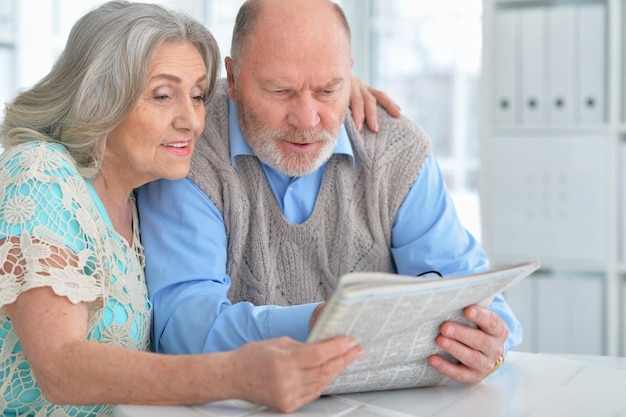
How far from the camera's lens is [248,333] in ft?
4.17

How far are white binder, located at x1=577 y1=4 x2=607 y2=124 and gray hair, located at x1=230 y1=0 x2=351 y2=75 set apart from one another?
1.34 m

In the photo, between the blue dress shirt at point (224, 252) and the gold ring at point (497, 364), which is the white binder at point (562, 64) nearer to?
the blue dress shirt at point (224, 252)

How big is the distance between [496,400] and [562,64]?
6.03 feet

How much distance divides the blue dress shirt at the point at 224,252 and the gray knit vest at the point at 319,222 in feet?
0.09

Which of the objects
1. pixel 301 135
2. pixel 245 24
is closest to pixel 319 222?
pixel 301 135

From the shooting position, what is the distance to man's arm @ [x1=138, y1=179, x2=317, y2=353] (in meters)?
1.27

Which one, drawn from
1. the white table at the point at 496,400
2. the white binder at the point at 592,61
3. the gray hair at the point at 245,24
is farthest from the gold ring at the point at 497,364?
the white binder at the point at 592,61

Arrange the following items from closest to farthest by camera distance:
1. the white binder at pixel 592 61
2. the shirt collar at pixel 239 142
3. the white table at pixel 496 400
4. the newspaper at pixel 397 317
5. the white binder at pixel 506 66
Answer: the newspaper at pixel 397 317
the white table at pixel 496 400
the shirt collar at pixel 239 142
the white binder at pixel 592 61
the white binder at pixel 506 66

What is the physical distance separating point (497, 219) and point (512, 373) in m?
1.57

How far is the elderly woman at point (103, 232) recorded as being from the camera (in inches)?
39.3

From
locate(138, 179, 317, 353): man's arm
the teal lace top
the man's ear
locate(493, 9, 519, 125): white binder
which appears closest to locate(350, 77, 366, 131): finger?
the man's ear

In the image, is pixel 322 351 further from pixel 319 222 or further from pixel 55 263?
pixel 319 222

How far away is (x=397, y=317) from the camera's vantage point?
0.98m

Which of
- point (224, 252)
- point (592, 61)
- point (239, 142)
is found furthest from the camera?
point (592, 61)
